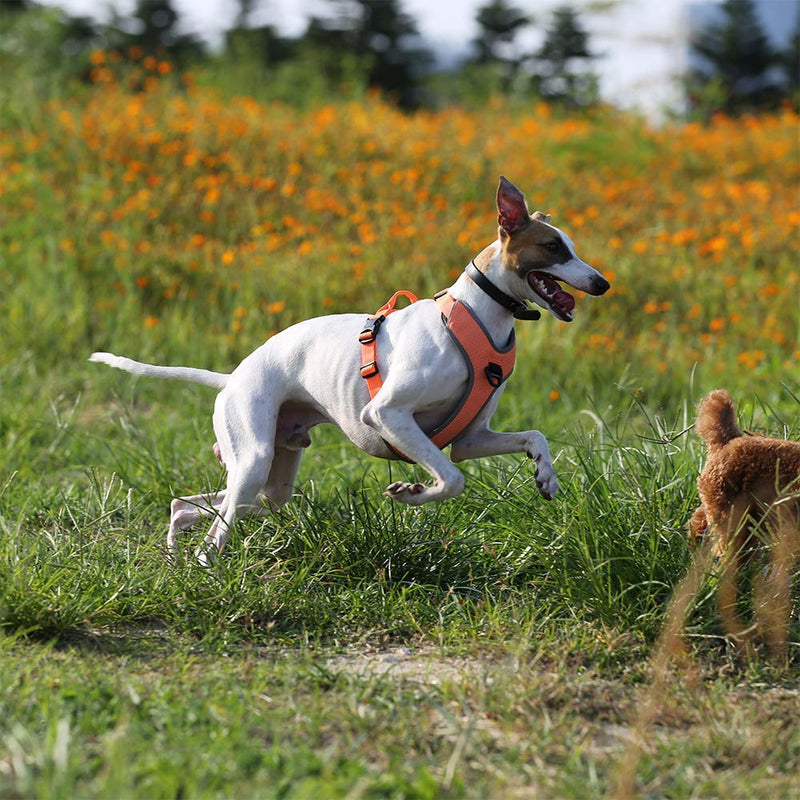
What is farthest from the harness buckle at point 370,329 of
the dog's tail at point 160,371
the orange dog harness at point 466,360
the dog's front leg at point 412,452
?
the dog's tail at point 160,371

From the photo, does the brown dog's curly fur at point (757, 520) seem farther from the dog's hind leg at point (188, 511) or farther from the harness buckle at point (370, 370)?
the dog's hind leg at point (188, 511)

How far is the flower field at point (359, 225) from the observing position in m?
6.77

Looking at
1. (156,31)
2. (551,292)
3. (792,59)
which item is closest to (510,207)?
(551,292)

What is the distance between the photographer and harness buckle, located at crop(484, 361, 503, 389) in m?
3.26

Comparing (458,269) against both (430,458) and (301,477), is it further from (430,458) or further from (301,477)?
(430,458)

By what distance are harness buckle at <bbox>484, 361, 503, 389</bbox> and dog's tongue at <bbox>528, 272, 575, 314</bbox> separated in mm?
262

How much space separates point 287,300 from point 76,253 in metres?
1.73

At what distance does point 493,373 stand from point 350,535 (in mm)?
875

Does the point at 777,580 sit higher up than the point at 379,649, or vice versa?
the point at 777,580

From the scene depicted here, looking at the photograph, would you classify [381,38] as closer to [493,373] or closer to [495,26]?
[495,26]

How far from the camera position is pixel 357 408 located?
3402 mm

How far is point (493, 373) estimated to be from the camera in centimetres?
Result: 327

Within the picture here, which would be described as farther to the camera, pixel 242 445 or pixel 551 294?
pixel 242 445

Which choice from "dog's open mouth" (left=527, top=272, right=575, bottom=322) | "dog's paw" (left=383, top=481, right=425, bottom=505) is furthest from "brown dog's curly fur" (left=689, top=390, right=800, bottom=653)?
"dog's paw" (left=383, top=481, right=425, bottom=505)
